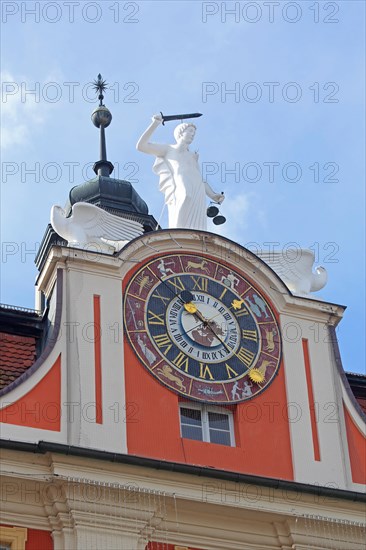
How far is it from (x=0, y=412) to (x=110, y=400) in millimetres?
1612

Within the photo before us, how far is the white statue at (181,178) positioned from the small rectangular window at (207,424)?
322 cm

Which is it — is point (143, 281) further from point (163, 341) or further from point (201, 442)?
point (201, 442)

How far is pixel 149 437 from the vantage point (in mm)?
22953

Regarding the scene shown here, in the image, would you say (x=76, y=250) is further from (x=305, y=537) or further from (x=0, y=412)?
(x=305, y=537)

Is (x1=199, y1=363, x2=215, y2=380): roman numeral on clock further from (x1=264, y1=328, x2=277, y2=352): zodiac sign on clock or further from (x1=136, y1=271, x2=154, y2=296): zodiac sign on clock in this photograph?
(x1=136, y1=271, x2=154, y2=296): zodiac sign on clock

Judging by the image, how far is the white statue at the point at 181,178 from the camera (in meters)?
25.7

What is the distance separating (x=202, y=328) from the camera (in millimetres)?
24328

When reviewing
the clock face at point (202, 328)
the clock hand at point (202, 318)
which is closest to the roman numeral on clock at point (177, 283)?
the clock face at point (202, 328)

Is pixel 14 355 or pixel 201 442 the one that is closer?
pixel 201 442

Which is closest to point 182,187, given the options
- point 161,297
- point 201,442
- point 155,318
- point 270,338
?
point 161,297

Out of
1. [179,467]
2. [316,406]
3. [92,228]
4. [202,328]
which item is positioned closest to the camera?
[179,467]

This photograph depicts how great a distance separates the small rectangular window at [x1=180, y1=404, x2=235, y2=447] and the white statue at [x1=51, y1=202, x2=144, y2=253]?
2.78 meters

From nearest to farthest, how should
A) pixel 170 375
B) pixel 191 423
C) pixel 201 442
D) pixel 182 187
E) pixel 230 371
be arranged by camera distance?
pixel 201 442 < pixel 191 423 < pixel 170 375 < pixel 230 371 < pixel 182 187

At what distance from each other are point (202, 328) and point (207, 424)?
1.51 m
